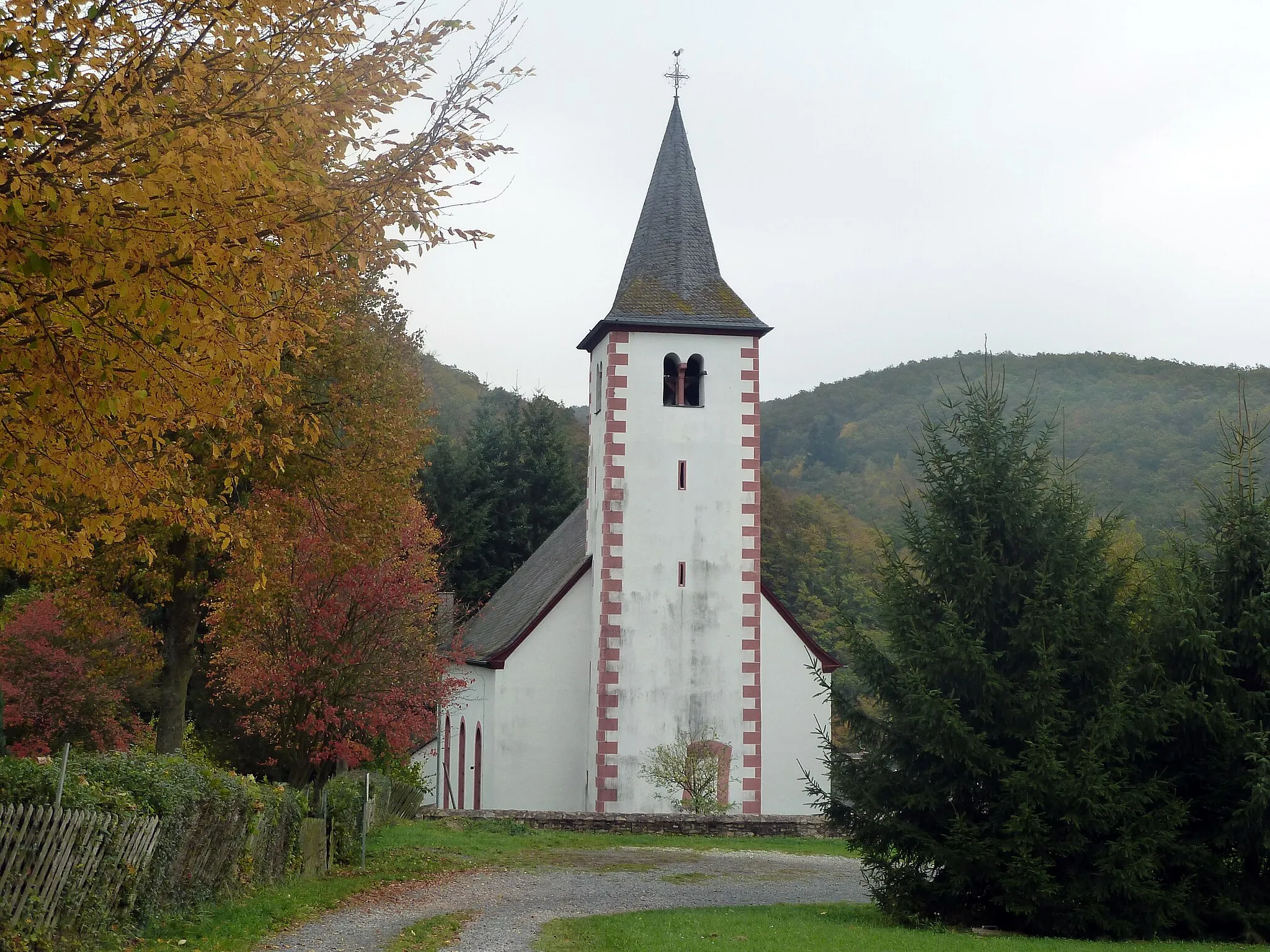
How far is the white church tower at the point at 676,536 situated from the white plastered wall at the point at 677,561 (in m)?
0.02

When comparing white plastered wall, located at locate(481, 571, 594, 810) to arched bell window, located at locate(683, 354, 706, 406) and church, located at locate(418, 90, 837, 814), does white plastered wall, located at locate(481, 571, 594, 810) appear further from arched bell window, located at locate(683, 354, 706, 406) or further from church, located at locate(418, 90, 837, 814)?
arched bell window, located at locate(683, 354, 706, 406)

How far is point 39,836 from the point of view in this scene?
8367 mm

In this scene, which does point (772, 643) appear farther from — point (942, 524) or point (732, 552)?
point (942, 524)

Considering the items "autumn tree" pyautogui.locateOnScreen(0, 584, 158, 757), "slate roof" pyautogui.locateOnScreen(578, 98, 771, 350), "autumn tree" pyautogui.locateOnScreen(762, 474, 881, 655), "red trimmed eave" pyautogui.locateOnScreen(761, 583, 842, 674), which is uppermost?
"slate roof" pyautogui.locateOnScreen(578, 98, 771, 350)

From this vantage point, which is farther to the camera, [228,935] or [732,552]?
[732,552]

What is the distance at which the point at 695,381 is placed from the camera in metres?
26.5

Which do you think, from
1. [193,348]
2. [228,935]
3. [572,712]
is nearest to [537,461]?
[572,712]

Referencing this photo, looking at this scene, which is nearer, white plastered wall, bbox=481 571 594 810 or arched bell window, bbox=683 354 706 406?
white plastered wall, bbox=481 571 594 810

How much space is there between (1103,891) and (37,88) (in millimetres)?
11324

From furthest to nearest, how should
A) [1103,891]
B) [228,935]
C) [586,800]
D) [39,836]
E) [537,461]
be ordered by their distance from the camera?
[537,461] < [586,800] < [1103,891] < [228,935] < [39,836]

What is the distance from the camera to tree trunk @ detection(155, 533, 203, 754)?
17.0 metres

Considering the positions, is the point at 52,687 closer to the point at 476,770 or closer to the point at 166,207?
the point at 476,770

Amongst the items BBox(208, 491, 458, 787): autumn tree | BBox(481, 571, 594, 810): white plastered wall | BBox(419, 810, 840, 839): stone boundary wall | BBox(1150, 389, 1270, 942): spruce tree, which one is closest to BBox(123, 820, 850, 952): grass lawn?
BBox(419, 810, 840, 839): stone boundary wall

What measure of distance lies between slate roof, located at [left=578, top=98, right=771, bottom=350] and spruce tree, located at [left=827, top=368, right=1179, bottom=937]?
12393mm
